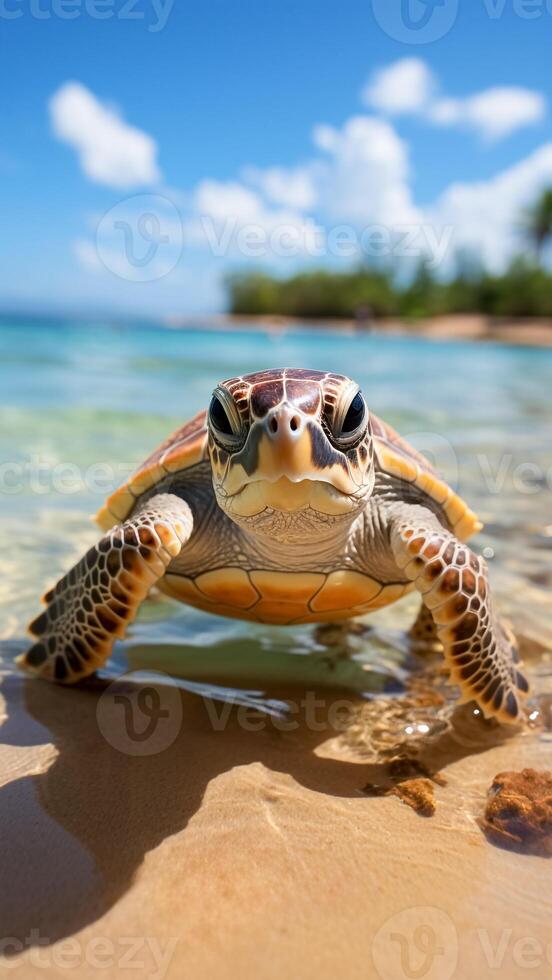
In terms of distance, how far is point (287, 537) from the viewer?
2057mm

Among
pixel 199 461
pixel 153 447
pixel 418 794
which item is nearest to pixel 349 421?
pixel 199 461

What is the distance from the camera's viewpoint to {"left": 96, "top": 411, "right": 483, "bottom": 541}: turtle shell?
2.55 metres

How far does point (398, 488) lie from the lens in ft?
8.60

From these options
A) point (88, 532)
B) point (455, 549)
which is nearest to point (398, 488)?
point (455, 549)

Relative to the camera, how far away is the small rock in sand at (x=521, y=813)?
1700 millimetres

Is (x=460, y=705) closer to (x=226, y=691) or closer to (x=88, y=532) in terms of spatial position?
(x=226, y=691)

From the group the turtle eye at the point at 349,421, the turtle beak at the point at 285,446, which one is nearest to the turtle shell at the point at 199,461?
the turtle eye at the point at 349,421

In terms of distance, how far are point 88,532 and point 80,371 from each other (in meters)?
13.4

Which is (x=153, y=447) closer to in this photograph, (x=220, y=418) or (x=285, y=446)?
(x=220, y=418)

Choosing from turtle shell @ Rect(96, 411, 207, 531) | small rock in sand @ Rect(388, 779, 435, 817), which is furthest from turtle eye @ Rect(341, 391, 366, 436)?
small rock in sand @ Rect(388, 779, 435, 817)

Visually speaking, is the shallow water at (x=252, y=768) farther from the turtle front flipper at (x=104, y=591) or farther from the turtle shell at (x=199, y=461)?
the turtle shell at (x=199, y=461)

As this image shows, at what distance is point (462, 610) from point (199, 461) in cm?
103

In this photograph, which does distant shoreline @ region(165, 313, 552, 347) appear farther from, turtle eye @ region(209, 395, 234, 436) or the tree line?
turtle eye @ region(209, 395, 234, 436)

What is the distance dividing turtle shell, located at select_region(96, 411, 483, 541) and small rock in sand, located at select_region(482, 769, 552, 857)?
1075 millimetres
